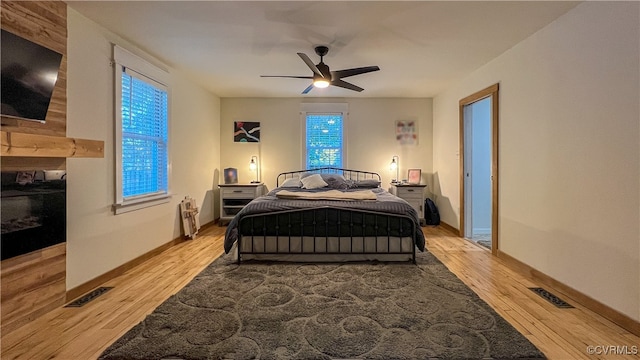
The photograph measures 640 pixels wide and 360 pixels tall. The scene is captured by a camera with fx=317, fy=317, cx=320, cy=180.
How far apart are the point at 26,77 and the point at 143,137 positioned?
1.58m

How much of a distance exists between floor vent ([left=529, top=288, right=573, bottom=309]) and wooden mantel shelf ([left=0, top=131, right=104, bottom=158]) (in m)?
3.88

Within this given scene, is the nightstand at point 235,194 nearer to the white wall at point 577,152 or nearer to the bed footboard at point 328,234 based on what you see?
the bed footboard at point 328,234

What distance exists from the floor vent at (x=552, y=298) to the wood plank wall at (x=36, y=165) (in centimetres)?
393

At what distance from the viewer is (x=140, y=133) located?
3.65 metres

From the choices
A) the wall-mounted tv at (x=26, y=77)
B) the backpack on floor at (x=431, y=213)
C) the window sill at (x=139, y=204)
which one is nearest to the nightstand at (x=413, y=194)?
the backpack on floor at (x=431, y=213)

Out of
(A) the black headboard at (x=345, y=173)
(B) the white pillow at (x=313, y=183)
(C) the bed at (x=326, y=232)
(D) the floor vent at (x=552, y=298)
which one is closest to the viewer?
(D) the floor vent at (x=552, y=298)

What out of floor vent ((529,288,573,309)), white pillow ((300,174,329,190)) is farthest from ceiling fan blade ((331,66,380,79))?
floor vent ((529,288,573,309))

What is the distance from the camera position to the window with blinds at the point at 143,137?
3.39 m

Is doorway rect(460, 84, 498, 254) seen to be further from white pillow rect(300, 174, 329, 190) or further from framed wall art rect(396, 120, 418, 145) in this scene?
white pillow rect(300, 174, 329, 190)

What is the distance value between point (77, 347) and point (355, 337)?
171 cm

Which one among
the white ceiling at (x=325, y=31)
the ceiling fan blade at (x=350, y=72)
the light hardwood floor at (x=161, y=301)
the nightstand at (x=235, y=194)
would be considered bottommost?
the light hardwood floor at (x=161, y=301)

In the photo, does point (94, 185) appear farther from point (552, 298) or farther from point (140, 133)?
point (552, 298)

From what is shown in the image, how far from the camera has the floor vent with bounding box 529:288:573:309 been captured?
2490 millimetres

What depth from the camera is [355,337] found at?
79.1 inches
